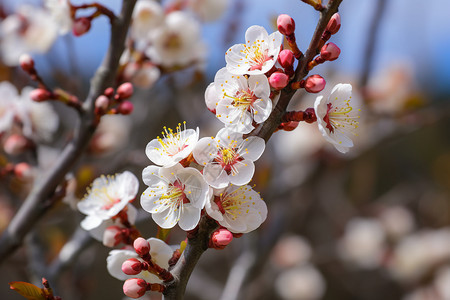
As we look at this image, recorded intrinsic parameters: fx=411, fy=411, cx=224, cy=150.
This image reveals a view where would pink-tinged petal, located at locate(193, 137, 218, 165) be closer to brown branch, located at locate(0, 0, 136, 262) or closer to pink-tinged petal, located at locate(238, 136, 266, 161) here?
pink-tinged petal, located at locate(238, 136, 266, 161)

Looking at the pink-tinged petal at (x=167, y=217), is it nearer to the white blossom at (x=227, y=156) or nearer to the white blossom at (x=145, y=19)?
the white blossom at (x=227, y=156)

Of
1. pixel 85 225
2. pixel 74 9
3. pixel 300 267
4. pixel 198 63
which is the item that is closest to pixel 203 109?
pixel 198 63

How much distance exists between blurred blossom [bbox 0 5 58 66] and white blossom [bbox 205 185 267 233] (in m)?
1.40

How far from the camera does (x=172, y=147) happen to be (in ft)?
2.61

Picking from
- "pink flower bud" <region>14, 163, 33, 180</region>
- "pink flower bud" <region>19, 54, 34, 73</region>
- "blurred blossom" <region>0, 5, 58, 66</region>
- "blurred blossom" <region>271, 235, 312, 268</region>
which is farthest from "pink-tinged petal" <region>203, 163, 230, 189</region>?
"blurred blossom" <region>271, 235, 312, 268</region>

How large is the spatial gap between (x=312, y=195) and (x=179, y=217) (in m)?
2.51

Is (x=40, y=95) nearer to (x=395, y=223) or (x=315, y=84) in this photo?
(x=315, y=84)

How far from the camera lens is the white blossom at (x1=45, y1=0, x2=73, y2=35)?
116 cm

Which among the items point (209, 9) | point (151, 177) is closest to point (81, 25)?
point (151, 177)

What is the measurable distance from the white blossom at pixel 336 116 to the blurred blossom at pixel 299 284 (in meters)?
2.52

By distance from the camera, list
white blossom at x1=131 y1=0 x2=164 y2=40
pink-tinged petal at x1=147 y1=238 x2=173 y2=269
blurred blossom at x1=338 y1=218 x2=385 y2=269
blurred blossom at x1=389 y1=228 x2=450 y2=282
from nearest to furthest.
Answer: pink-tinged petal at x1=147 y1=238 x2=173 y2=269 < white blossom at x1=131 y1=0 x2=164 y2=40 < blurred blossom at x1=389 y1=228 x2=450 y2=282 < blurred blossom at x1=338 y1=218 x2=385 y2=269

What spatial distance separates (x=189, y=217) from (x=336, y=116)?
368mm

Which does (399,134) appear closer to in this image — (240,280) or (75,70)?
(240,280)

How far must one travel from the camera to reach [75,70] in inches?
81.1
